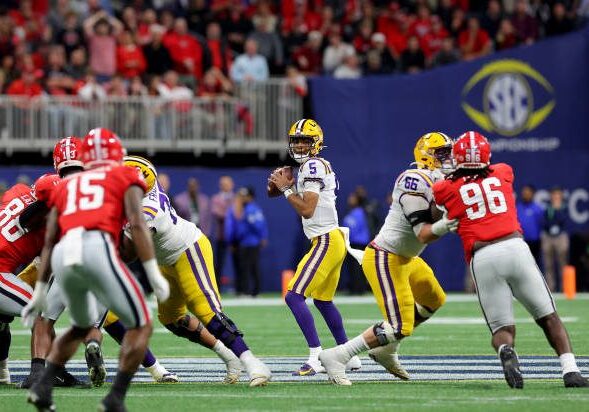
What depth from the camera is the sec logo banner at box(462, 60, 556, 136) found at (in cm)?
2186

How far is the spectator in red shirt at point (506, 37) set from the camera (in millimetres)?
22719

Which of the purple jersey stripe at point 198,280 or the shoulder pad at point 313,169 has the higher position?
the shoulder pad at point 313,169

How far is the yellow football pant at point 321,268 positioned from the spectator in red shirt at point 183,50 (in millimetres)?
11328

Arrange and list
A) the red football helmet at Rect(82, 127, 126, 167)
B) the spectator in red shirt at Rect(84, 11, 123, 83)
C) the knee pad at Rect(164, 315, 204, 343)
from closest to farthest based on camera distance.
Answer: the red football helmet at Rect(82, 127, 126, 167) → the knee pad at Rect(164, 315, 204, 343) → the spectator in red shirt at Rect(84, 11, 123, 83)

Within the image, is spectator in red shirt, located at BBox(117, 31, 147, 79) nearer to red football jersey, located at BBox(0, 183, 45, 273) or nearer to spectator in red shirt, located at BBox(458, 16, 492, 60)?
spectator in red shirt, located at BBox(458, 16, 492, 60)

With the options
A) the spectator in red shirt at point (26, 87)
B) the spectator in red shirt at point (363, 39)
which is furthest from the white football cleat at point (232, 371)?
the spectator in red shirt at point (363, 39)

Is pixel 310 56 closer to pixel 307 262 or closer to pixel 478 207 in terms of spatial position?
pixel 307 262

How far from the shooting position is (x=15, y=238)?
9.25m

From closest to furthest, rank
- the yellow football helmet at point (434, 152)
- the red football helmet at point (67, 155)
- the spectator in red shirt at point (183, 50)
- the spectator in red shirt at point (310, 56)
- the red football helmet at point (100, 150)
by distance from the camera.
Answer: the red football helmet at point (100, 150), the red football helmet at point (67, 155), the yellow football helmet at point (434, 152), the spectator in red shirt at point (183, 50), the spectator in red shirt at point (310, 56)

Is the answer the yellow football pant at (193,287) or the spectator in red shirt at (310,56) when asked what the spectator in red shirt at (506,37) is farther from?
the yellow football pant at (193,287)

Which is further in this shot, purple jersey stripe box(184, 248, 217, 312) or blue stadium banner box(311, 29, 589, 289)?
blue stadium banner box(311, 29, 589, 289)

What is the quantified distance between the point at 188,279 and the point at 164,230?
40 cm

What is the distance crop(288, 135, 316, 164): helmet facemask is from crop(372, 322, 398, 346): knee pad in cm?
172

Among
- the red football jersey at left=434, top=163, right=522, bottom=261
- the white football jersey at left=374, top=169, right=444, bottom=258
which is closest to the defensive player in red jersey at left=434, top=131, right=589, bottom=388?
the red football jersey at left=434, top=163, right=522, bottom=261
